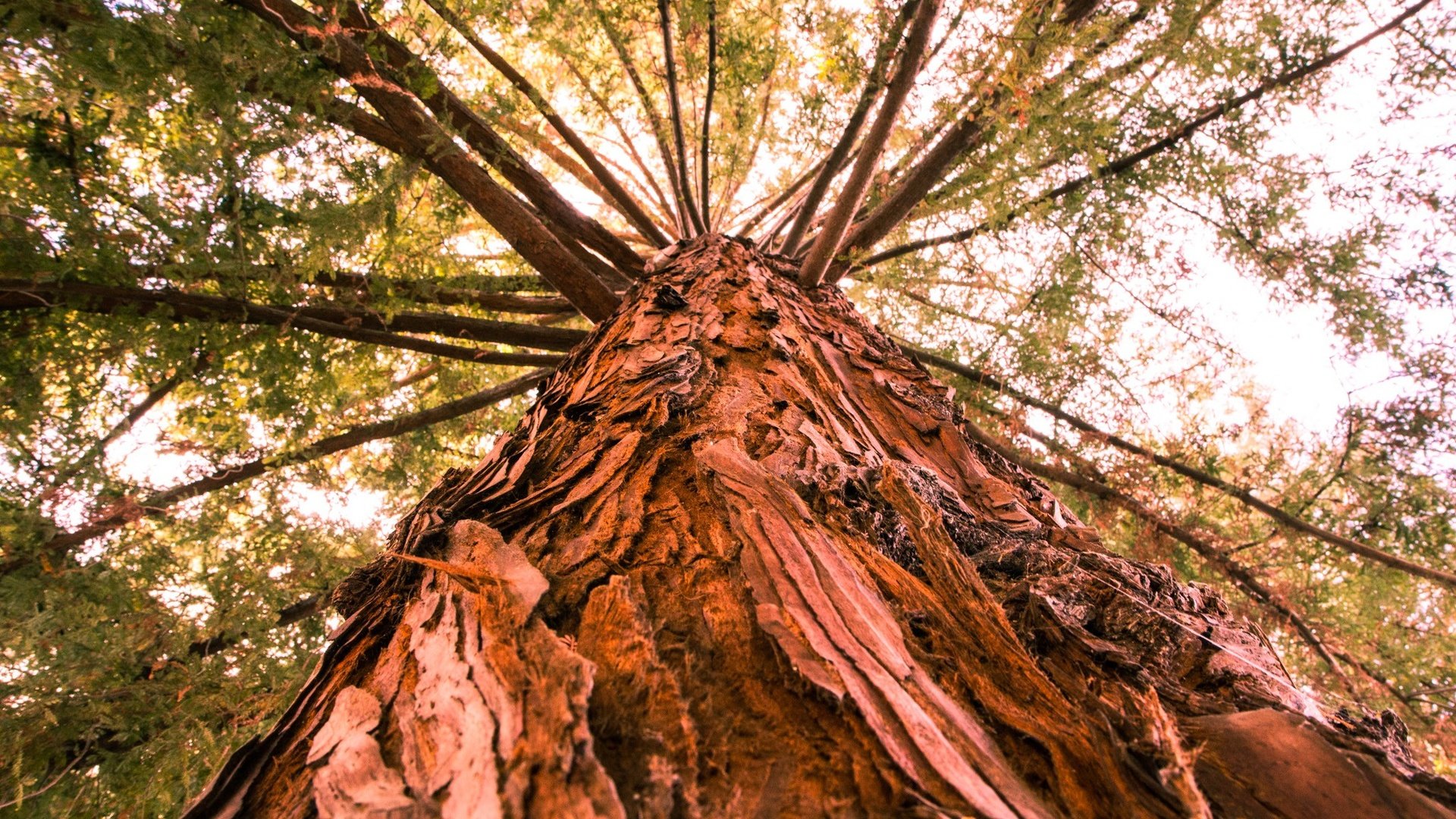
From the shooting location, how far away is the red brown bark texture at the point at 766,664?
534 mm

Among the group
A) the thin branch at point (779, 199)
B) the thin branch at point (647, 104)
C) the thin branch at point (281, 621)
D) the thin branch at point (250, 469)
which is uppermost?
the thin branch at point (779, 199)

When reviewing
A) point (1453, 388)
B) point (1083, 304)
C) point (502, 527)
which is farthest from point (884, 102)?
point (1453, 388)

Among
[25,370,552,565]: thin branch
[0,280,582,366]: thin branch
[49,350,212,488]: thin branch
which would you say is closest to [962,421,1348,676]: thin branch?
[0,280,582,366]: thin branch

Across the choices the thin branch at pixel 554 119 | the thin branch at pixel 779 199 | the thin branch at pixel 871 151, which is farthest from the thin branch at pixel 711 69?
the thin branch at pixel 779 199

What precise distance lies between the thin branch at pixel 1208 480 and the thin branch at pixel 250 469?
2.45 m

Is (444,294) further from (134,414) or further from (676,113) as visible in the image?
(134,414)

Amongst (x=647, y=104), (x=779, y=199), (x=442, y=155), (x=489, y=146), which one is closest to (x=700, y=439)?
(x=442, y=155)

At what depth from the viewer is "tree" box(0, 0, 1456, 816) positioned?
604 millimetres

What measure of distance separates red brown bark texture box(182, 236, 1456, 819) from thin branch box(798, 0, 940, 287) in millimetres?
1690

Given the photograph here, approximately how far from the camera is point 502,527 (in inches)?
38.0

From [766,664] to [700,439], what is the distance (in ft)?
1.67

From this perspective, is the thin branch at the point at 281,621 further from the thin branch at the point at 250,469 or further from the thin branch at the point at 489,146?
the thin branch at the point at 489,146

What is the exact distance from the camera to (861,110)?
9.20 ft

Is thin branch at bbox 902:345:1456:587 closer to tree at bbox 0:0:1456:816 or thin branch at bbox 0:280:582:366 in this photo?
tree at bbox 0:0:1456:816
